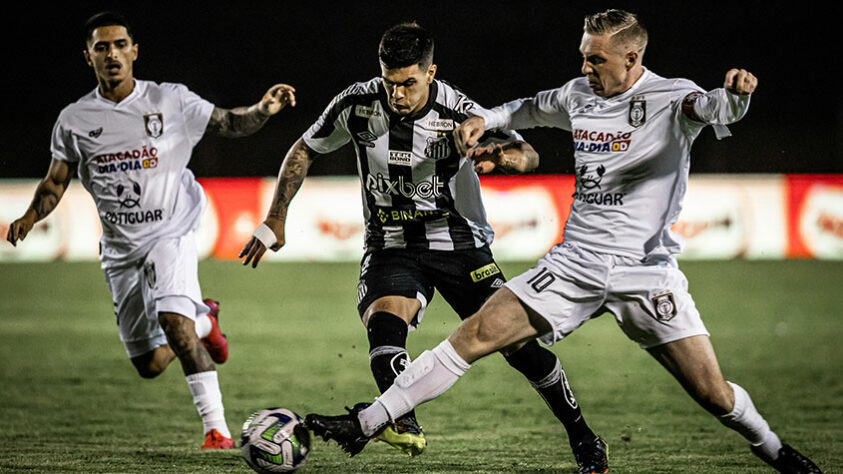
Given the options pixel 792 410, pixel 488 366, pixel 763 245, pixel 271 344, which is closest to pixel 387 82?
pixel 792 410

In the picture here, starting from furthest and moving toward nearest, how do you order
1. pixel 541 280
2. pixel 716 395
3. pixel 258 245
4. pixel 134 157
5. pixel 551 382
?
pixel 134 157
pixel 551 382
pixel 258 245
pixel 541 280
pixel 716 395

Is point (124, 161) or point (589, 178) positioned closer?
point (589, 178)

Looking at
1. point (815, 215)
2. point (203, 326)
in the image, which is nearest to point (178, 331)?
point (203, 326)

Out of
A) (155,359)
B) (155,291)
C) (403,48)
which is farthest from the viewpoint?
(155,359)

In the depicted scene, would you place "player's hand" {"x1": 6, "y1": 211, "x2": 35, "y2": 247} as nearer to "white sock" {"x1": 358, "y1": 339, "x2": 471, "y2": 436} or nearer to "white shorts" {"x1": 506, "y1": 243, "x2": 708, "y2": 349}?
"white sock" {"x1": 358, "y1": 339, "x2": 471, "y2": 436}

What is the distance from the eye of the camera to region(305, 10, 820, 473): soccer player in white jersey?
4.72 m

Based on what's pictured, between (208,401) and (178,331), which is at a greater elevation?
(178,331)

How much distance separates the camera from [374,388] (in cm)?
847

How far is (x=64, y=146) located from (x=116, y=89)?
0.47 meters

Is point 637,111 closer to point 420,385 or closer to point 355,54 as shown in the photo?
point 420,385

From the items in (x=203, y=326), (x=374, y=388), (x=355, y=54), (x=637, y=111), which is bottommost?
(x=374, y=388)

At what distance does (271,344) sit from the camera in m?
11.0

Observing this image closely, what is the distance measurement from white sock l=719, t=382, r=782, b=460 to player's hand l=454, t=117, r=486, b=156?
5.22ft

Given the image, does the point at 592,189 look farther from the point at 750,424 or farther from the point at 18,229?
the point at 18,229
